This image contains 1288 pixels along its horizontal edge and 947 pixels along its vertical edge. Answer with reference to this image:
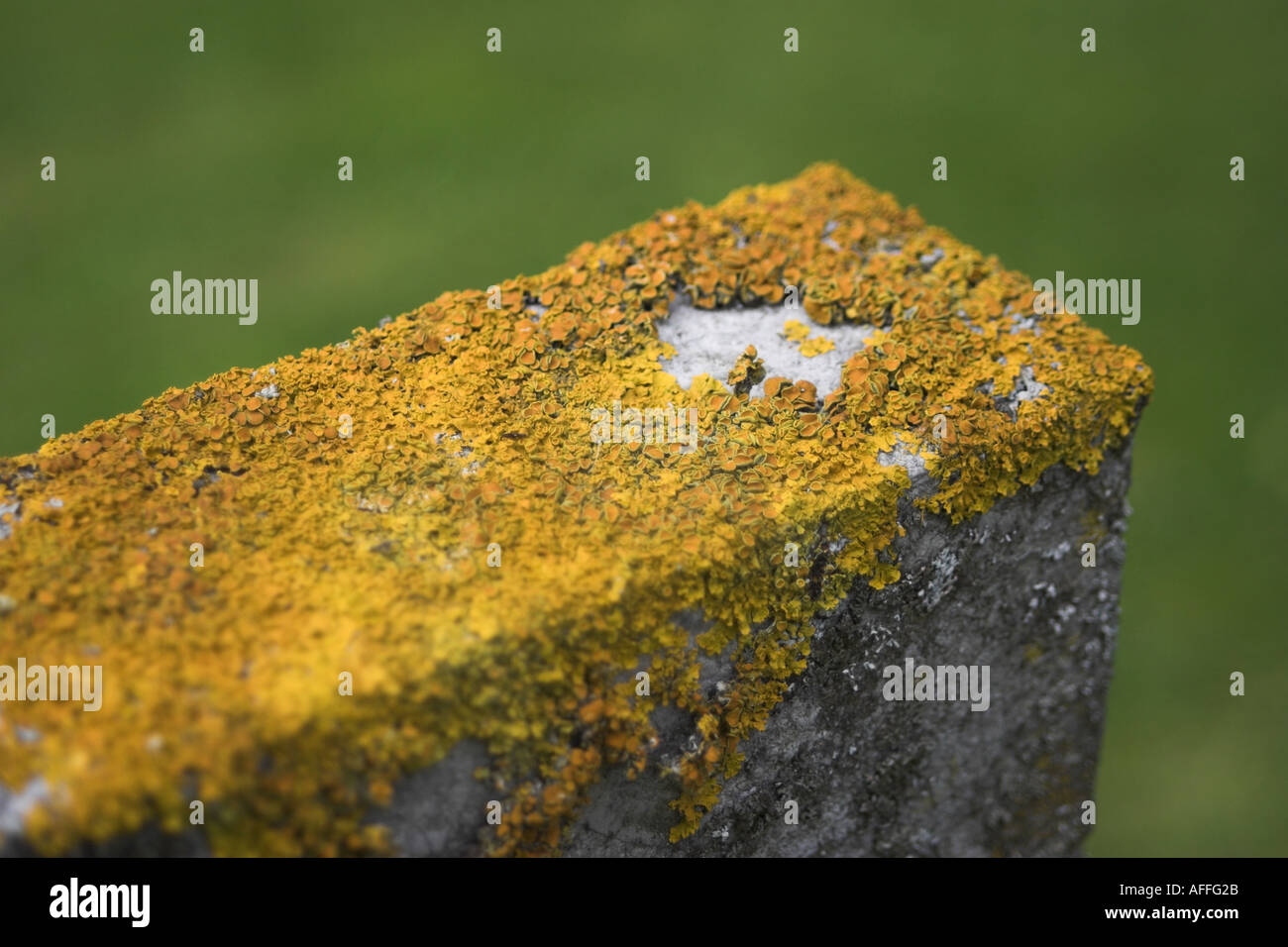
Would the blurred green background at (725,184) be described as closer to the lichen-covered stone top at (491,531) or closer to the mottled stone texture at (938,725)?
the mottled stone texture at (938,725)

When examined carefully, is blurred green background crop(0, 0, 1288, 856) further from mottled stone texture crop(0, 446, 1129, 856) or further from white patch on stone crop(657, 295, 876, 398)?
white patch on stone crop(657, 295, 876, 398)

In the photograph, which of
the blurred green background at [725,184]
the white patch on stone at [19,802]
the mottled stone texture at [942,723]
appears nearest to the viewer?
the white patch on stone at [19,802]

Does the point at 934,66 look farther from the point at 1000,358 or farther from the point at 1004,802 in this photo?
the point at 1004,802

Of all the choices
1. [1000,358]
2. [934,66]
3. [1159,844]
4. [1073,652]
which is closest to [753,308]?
[1000,358]

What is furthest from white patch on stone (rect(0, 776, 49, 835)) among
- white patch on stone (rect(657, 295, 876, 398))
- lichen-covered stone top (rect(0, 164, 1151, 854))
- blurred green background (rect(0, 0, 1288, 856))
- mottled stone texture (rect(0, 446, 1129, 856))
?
blurred green background (rect(0, 0, 1288, 856))

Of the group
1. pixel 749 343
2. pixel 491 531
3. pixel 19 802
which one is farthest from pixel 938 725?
pixel 19 802

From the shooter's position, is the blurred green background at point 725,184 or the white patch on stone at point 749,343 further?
the blurred green background at point 725,184

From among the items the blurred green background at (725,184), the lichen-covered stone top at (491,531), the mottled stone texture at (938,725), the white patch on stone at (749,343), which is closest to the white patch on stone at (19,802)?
the lichen-covered stone top at (491,531)
